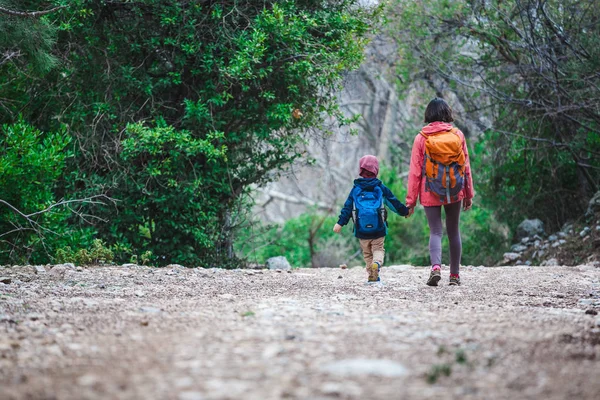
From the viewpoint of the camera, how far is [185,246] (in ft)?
34.3

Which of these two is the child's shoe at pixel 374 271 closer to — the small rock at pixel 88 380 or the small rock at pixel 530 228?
the small rock at pixel 88 380

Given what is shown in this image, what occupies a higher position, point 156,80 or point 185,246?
point 156,80

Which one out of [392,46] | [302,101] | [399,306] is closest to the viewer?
[399,306]

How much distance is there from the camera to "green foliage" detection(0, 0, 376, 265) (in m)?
9.72

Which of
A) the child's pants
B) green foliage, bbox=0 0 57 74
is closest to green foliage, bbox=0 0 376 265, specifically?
green foliage, bbox=0 0 57 74

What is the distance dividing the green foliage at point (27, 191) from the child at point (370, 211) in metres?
3.75

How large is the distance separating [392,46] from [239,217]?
995 centimetres

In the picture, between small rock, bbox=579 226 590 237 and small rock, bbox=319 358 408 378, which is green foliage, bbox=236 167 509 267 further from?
small rock, bbox=319 358 408 378

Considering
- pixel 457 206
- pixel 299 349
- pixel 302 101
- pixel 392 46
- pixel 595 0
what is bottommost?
pixel 299 349

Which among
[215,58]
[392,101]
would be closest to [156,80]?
[215,58]

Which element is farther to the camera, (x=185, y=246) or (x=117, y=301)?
(x=185, y=246)

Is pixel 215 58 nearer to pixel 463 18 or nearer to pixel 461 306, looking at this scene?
pixel 461 306

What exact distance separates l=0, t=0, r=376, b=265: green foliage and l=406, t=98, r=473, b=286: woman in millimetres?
3311

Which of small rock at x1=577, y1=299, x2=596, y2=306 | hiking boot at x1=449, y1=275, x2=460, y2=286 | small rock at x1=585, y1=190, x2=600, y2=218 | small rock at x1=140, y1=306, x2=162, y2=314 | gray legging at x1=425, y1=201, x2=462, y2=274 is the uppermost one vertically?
small rock at x1=585, y1=190, x2=600, y2=218
